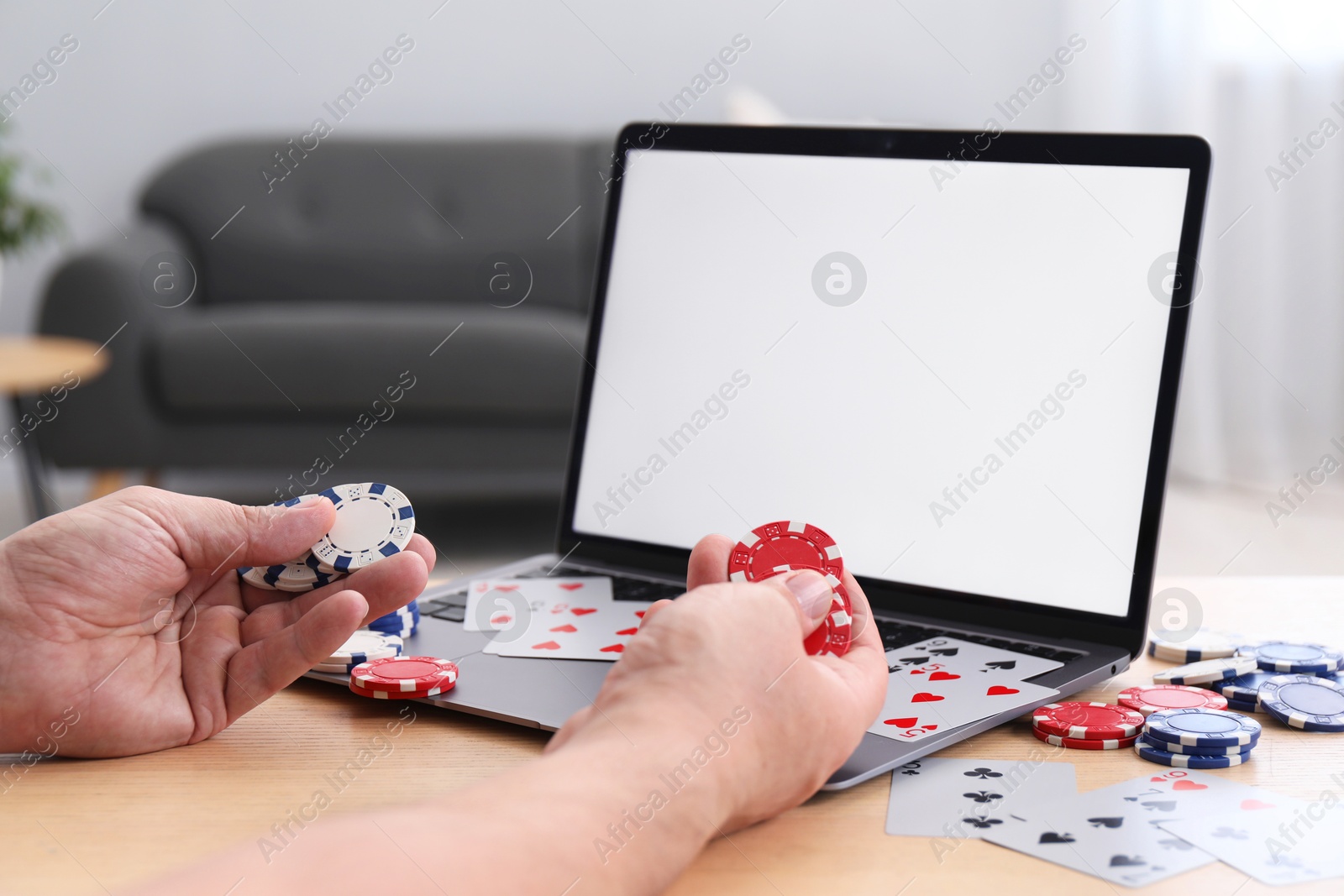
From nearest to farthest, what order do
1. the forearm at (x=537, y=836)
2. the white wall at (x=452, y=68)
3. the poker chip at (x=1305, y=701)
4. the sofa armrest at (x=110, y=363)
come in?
the forearm at (x=537, y=836)
the poker chip at (x=1305, y=701)
the sofa armrest at (x=110, y=363)
the white wall at (x=452, y=68)

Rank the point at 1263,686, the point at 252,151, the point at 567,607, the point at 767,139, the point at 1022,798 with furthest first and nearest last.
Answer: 1. the point at 252,151
2. the point at 767,139
3. the point at 567,607
4. the point at 1263,686
5. the point at 1022,798

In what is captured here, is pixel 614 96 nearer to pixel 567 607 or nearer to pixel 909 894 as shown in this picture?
pixel 567 607

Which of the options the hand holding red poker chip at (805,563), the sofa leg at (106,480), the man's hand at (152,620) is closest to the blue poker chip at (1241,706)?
the hand holding red poker chip at (805,563)

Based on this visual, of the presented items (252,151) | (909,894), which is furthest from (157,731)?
(252,151)

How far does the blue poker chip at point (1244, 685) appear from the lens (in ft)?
2.12

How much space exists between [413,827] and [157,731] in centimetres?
28

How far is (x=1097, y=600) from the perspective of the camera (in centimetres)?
73

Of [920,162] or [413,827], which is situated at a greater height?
[920,162]

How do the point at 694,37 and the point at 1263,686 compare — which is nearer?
the point at 1263,686

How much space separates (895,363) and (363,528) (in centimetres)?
41

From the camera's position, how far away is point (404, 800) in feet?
1.75

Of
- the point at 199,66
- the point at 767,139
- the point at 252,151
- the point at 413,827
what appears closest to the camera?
the point at 413,827

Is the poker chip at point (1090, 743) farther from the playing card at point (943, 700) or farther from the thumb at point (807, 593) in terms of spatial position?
the thumb at point (807, 593)

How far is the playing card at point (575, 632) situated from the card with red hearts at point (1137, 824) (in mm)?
305
